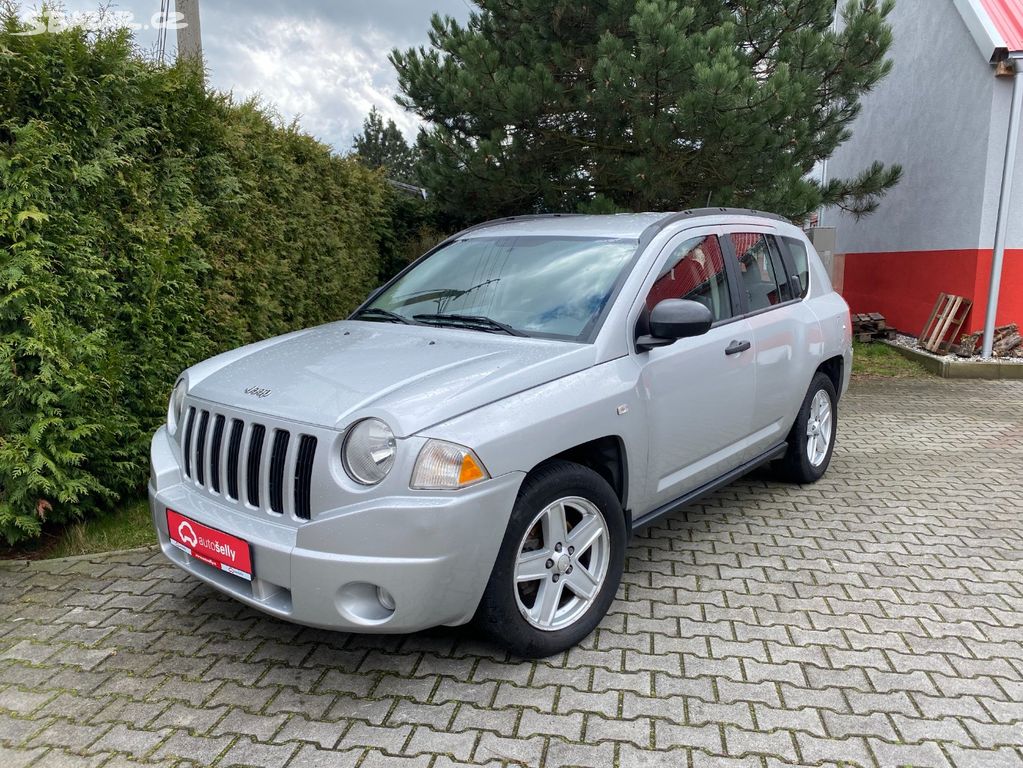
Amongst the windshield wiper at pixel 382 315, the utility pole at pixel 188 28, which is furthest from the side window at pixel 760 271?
the utility pole at pixel 188 28

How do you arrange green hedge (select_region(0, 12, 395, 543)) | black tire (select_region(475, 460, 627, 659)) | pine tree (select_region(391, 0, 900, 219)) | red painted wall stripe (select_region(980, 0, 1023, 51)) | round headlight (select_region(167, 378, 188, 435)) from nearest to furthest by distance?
black tire (select_region(475, 460, 627, 659))
round headlight (select_region(167, 378, 188, 435))
green hedge (select_region(0, 12, 395, 543))
pine tree (select_region(391, 0, 900, 219))
red painted wall stripe (select_region(980, 0, 1023, 51))

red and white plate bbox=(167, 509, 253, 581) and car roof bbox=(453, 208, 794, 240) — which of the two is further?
car roof bbox=(453, 208, 794, 240)

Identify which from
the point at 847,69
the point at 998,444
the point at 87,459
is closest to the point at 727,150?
the point at 847,69

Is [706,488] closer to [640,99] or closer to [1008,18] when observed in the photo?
[640,99]

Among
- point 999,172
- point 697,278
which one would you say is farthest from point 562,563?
point 999,172

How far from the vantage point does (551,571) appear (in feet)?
10.1

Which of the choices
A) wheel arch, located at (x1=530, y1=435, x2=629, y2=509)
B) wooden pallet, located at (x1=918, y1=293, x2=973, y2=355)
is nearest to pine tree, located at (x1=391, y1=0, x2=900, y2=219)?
wooden pallet, located at (x1=918, y1=293, x2=973, y2=355)

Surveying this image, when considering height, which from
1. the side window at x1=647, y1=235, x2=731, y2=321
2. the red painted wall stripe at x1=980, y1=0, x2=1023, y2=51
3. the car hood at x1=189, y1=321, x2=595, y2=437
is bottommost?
the car hood at x1=189, y1=321, x2=595, y2=437

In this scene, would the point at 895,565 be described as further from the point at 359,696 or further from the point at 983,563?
the point at 359,696

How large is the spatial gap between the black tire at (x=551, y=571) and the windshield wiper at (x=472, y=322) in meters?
0.77

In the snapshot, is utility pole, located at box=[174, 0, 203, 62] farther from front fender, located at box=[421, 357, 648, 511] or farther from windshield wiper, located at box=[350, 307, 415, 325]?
front fender, located at box=[421, 357, 648, 511]

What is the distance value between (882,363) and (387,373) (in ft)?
32.3

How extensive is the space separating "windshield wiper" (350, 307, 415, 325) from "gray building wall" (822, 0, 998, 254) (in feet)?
30.2

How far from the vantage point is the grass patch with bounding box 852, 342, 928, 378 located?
10438 mm
